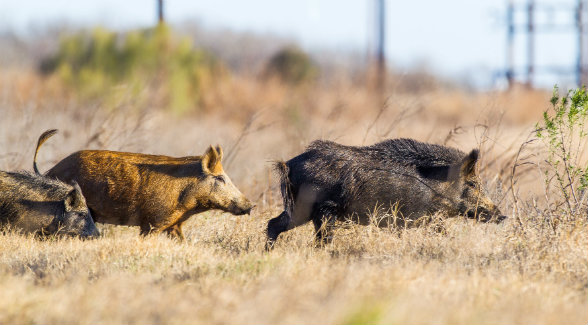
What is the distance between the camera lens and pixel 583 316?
16.6ft

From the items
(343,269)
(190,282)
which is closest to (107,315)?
(190,282)

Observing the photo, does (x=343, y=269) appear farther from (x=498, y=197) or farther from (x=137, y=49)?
(x=137, y=49)

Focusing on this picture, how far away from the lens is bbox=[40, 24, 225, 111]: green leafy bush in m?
20.9

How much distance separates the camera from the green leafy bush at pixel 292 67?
29.1 metres

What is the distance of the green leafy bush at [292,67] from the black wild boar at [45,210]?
20.6m

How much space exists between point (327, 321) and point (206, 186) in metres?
3.23

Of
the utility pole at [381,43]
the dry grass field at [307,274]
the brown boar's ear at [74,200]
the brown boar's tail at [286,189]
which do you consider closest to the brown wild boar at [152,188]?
the brown boar's ear at [74,200]

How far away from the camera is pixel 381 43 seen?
24812 millimetres

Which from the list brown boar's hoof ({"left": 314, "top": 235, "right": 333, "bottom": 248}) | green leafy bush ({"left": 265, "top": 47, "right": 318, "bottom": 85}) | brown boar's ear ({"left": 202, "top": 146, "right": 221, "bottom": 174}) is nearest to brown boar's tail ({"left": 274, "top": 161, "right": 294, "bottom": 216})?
brown boar's hoof ({"left": 314, "top": 235, "right": 333, "bottom": 248})

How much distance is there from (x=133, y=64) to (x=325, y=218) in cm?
1576

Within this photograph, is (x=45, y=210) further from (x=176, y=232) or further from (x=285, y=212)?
(x=285, y=212)

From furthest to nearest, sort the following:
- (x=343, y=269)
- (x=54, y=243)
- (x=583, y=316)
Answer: (x=54, y=243), (x=343, y=269), (x=583, y=316)

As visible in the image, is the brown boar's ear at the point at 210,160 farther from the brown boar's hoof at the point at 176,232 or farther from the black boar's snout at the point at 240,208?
the brown boar's hoof at the point at 176,232

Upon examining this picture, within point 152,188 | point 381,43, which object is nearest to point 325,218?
point 152,188
